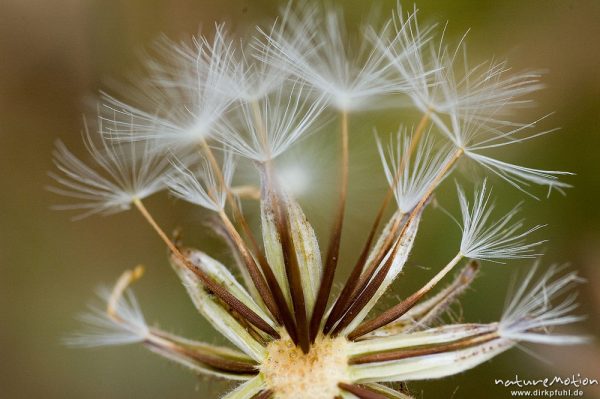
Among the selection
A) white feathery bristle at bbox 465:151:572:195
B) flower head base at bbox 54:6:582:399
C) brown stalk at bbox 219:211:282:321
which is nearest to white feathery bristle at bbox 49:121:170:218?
flower head base at bbox 54:6:582:399

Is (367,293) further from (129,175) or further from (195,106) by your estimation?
(129,175)

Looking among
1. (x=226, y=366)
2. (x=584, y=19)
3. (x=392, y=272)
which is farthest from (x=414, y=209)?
(x=584, y=19)

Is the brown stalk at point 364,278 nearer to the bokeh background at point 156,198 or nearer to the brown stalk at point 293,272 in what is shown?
the brown stalk at point 293,272

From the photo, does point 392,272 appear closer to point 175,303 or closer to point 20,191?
point 175,303

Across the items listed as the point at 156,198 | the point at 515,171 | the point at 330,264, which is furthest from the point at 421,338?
the point at 156,198

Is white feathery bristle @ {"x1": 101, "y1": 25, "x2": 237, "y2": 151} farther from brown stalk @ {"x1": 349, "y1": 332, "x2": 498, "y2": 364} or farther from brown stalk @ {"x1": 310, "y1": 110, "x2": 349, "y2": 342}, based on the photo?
brown stalk @ {"x1": 349, "y1": 332, "x2": 498, "y2": 364}

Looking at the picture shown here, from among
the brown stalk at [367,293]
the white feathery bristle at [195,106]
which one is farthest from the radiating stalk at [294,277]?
the white feathery bristle at [195,106]
